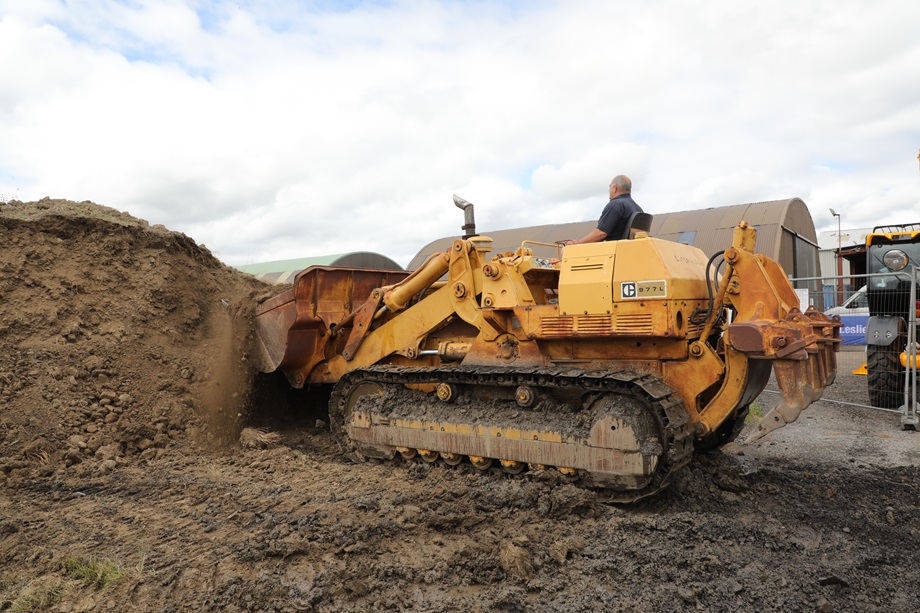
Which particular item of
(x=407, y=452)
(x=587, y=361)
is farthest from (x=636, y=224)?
(x=407, y=452)

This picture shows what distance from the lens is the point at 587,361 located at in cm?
595

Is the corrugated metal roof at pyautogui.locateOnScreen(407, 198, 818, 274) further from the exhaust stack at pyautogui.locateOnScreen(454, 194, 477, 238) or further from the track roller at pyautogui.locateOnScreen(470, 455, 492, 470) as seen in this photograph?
the track roller at pyautogui.locateOnScreen(470, 455, 492, 470)

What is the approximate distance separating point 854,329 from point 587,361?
380 inches

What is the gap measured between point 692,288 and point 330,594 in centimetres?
362

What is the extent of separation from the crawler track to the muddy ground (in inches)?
8.7

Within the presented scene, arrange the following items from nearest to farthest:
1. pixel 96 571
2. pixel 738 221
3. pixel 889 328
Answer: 1. pixel 96 571
2. pixel 889 328
3. pixel 738 221

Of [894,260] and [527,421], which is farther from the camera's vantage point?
[894,260]

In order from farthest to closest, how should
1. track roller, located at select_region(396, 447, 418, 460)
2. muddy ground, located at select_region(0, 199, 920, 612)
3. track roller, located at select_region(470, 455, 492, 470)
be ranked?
track roller, located at select_region(396, 447, 418, 460), track roller, located at select_region(470, 455, 492, 470), muddy ground, located at select_region(0, 199, 920, 612)

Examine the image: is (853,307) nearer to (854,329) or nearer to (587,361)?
(854,329)

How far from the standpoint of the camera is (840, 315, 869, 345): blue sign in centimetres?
1291

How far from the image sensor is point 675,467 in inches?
205

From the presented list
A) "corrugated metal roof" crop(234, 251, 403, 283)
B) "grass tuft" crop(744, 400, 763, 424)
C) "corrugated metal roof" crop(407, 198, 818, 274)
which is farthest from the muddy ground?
"corrugated metal roof" crop(407, 198, 818, 274)

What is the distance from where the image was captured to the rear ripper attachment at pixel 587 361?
5.26 meters

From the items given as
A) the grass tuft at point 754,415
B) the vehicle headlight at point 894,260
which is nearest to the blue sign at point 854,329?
the vehicle headlight at point 894,260
